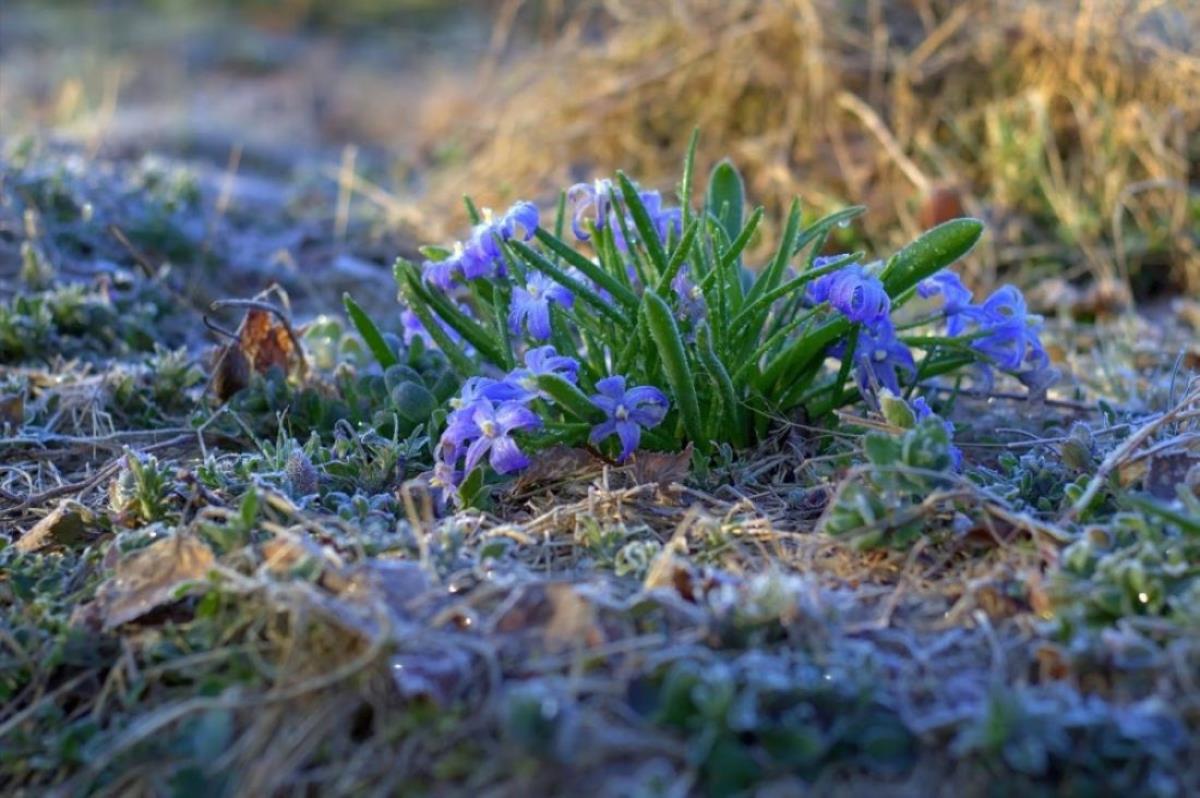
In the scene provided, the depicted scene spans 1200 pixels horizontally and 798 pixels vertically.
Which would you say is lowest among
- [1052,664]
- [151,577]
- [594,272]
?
[1052,664]

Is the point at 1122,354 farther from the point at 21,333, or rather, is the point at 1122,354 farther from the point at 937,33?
→ the point at 21,333

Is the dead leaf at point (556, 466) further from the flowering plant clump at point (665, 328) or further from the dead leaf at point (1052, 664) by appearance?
the dead leaf at point (1052, 664)

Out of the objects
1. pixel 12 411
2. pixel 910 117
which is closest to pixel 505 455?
pixel 12 411

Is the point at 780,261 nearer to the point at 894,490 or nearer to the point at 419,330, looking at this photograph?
the point at 894,490

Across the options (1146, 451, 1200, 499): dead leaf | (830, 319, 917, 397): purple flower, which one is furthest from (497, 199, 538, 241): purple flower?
(1146, 451, 1200, 499): dead leaf

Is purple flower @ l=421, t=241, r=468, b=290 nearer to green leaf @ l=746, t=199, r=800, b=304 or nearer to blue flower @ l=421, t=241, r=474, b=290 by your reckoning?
blue flower @ l=421, t=241, r=474, b=290

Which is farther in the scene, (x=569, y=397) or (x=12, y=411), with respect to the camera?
(x=12, y=411)
